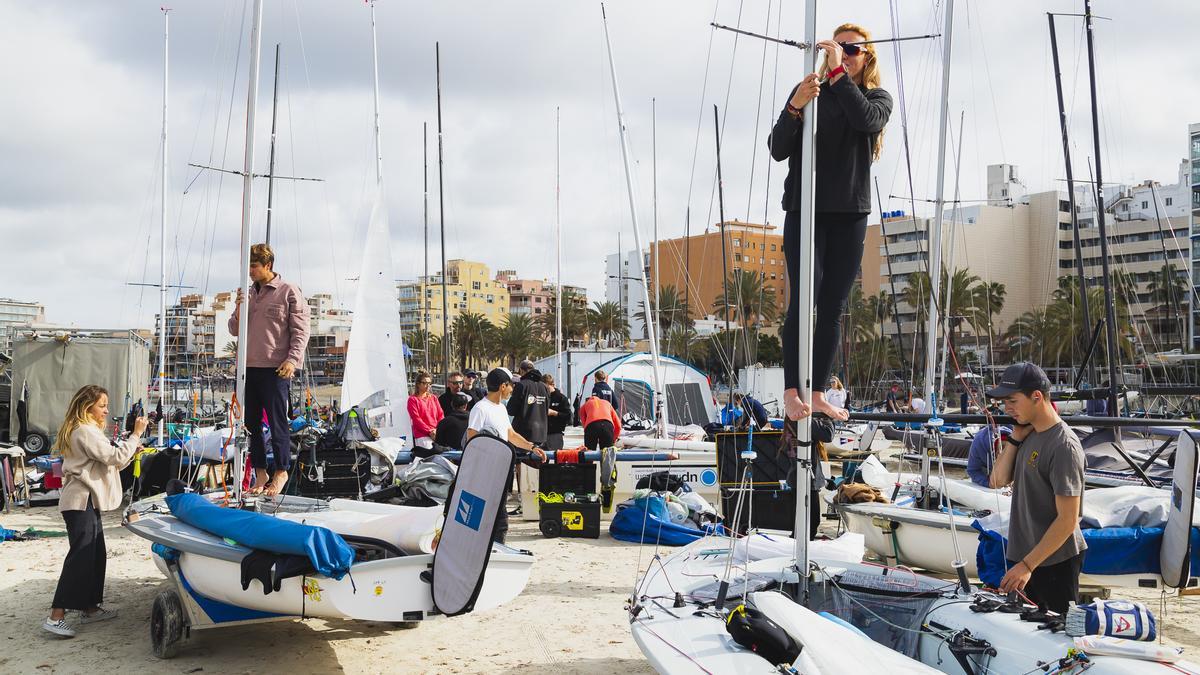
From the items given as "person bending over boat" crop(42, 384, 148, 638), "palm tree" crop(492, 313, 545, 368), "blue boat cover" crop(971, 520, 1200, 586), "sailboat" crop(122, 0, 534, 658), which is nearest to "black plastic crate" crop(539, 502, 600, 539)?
"sailboat" crop(122, 0, 534, 658)

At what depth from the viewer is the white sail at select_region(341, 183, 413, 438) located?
14727 millimetres

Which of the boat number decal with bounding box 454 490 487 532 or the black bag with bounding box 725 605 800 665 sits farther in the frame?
the boat number decal with bounding box 454 490 487 532

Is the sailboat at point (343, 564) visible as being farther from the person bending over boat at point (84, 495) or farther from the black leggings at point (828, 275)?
the black leggings at point (828, 275)

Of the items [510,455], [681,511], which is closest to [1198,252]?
[681,511]

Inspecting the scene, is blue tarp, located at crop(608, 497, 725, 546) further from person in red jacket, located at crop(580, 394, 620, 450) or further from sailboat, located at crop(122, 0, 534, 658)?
sailboat, located at crop(122, 0, 534, 658)

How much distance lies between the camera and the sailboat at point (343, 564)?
15.0 ft

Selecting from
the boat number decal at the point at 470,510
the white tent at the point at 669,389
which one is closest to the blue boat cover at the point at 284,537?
the boat number decal at the point at 470,510

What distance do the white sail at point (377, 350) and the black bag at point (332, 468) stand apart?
3.34 m

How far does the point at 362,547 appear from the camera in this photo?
5145mm

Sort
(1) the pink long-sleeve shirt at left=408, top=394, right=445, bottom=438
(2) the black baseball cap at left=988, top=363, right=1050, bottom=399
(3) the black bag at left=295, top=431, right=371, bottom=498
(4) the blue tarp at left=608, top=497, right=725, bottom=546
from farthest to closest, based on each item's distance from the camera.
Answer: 1. (1) the pink long-sleeve shirt at left=408, top=394, right=445, bottom=438
2. (3) the black bag at left=295, top=431, right=371, bottom=498
3. (4) the blue tarp at left=608, top=497, right=725, bottom=546
4. (2) the black baseball cap at left=988, top=363, right=1050, bottom=399

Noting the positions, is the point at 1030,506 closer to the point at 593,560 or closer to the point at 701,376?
the point at 593,560

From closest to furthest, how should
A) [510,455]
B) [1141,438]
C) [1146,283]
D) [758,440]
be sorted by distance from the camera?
[510,455], [758,440], [1141,438], [1146,283]

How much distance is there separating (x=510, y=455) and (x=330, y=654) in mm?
2060

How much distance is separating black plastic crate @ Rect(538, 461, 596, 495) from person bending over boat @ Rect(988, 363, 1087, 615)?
6047 millimetres
